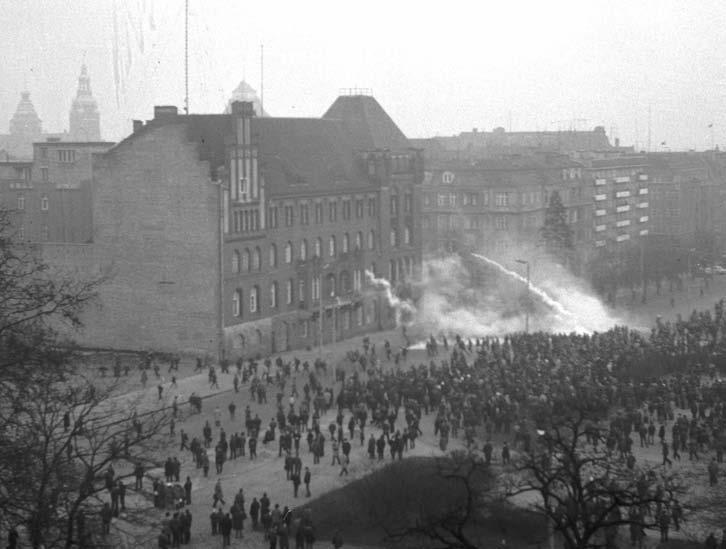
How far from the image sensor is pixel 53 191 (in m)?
85.3

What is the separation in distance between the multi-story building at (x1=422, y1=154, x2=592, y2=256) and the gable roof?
1845 centimetres

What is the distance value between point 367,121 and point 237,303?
1024 inches

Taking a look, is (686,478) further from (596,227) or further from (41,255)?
(596,227)

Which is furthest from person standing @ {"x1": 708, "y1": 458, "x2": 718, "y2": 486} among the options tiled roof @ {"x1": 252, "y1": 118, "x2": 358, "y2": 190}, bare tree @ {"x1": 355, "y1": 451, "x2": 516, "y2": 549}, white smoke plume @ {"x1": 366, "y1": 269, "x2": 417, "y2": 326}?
white smoke plume @ {"x1": 366, "y1": 269, "x2": 417, "y2": 326}

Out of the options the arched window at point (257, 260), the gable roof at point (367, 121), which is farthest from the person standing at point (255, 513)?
the gable roof at point (367, 121)

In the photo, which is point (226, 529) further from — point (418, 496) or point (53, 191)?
point (53, 191)

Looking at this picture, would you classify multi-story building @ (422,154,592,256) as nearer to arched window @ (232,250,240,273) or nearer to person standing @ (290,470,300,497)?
arched window @ (232,250,240,273)

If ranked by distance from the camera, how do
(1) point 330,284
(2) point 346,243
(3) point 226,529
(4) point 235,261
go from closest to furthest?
1. (3) point 226,529
2. (4) point 235,261
3. (1) point 330,284
4. (2) point 346,243

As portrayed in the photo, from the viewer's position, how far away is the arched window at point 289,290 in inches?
3117

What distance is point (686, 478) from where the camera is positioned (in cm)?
4594

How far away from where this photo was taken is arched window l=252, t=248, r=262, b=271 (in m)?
75.9

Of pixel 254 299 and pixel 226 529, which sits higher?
pixel 254 299

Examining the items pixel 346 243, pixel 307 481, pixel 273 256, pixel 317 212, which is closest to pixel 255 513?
pixel 307 481

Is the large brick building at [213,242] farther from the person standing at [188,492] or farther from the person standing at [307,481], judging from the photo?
the person standing at [188,492]
